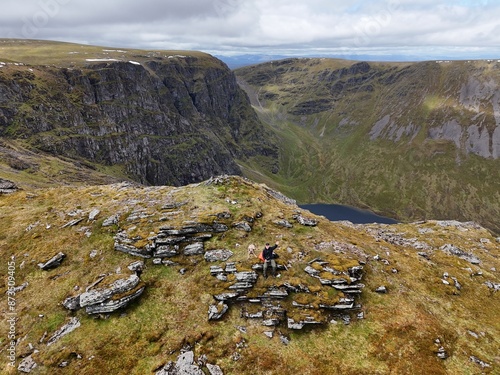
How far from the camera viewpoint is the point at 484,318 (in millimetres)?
33031

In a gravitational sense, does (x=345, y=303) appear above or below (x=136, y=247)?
below

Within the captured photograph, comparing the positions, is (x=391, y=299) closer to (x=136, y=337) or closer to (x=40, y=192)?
(x=136, y=337)

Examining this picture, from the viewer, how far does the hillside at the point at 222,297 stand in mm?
25422

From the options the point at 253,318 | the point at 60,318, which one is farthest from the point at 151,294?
the point at 253,318

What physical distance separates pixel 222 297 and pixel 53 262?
2054 centimetres

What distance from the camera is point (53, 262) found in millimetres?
34406

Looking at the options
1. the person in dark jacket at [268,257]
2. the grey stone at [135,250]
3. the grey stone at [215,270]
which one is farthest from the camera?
the grey stone at [135,250]

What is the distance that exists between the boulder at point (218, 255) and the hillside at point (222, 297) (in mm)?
132

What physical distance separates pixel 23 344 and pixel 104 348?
283 inches

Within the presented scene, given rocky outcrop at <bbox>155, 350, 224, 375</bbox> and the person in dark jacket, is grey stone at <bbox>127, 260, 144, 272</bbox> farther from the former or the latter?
the person in dark jacket

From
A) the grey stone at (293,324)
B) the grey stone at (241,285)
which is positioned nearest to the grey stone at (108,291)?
the grey stone at (241,285)

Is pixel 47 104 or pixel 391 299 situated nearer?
pixel 391 299

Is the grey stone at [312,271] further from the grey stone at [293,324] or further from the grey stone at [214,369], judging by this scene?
the grey stone at [214,369]

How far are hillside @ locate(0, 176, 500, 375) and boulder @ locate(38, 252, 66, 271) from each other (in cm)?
14
